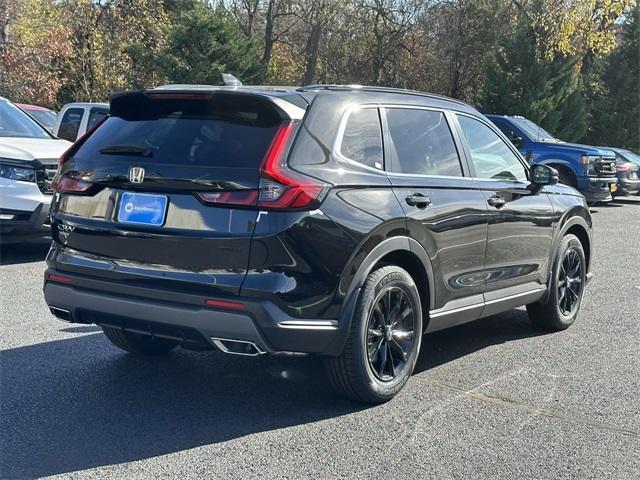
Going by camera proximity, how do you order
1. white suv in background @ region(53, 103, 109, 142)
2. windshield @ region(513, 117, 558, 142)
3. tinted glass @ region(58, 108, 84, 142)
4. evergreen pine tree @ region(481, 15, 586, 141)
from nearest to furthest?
white suv in background @ region(53, 103, 109, 142)
tinted glass @ region(58, 108, 84, 142)
windshield @ region(513, 117, 558, 142)
evergreen pine tree @ region(481, 15, 586, 141)

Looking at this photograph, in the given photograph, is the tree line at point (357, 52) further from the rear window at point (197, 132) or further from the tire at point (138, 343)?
the rear window at point (197, 132)

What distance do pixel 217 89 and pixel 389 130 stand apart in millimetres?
1119

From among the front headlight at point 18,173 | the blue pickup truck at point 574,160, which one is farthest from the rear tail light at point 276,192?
the blue pickup truck at point 574,160

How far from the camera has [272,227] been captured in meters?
3.93

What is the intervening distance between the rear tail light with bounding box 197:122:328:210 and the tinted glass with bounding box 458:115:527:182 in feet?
6.17

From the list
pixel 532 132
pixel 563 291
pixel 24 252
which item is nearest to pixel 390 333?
pixel 563 291

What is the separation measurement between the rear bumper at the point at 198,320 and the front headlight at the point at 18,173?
15.9ft

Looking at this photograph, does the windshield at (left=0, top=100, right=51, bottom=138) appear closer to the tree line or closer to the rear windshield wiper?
the rear windshield wiper

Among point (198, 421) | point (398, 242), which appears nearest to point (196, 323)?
point (198, 421)

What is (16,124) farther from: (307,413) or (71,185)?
(307,413)

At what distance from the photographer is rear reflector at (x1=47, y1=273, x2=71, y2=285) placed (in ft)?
14.5

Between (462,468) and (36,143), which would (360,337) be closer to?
(462,468)

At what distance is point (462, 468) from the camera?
374cm

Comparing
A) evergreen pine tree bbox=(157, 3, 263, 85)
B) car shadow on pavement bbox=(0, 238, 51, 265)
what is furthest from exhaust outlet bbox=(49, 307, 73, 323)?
evergreen pine tree bbox=(157, 3, 263, 85)
